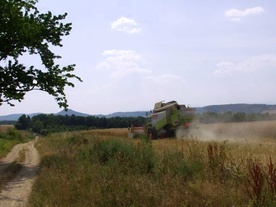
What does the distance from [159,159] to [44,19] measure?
14521 millimetres

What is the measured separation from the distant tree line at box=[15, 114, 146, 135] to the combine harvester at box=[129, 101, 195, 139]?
5852 cm

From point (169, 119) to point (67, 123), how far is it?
3625 inches

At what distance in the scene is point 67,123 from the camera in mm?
119500

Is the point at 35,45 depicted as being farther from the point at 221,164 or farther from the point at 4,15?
the point at 221,164

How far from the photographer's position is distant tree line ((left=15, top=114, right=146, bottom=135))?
334 feet

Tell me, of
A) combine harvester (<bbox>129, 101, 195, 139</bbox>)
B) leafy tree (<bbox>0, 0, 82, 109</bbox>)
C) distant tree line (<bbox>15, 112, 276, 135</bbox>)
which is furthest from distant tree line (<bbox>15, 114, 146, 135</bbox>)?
leafy tree (<bbox>0, 0, 82, 109</bbox>)

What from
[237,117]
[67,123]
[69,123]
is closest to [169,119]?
A: [237,117]

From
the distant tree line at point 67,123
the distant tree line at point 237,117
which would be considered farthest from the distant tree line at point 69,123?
the distant tree line at point 237,117

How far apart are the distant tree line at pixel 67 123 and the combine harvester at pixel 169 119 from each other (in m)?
58.5

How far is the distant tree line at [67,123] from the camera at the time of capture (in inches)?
4011

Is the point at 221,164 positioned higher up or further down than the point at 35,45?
further down

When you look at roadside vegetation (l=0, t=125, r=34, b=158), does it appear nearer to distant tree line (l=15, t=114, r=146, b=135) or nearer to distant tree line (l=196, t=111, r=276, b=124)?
distant tree line (l=196, t=111, r=276, b=124)

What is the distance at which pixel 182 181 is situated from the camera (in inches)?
368

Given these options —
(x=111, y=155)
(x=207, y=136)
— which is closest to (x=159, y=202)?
(x=111, y=155)
